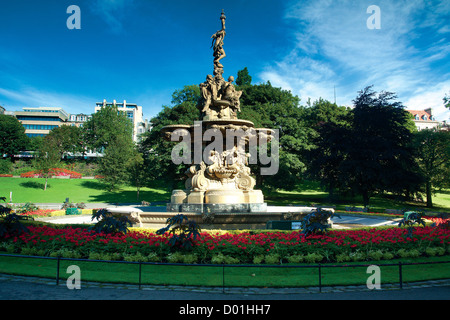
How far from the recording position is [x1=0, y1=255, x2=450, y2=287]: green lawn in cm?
707

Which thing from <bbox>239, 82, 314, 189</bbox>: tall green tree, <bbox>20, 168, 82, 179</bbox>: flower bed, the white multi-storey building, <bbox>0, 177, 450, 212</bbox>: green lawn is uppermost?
the white multi-storey building

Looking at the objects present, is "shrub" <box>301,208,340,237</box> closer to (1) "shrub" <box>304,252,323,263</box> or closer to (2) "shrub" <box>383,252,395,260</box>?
(1) "shrub" <box>304,252,323,263</box>

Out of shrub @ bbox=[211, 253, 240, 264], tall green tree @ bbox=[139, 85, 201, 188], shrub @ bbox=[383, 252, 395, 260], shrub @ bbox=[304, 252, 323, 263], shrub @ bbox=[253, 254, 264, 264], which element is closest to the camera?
shrub @ bbox=[211, 253, 240, 264]

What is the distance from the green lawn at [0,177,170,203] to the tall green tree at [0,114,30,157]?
30.8 metres

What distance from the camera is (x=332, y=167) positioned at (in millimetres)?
34531

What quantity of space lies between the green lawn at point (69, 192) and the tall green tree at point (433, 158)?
1390 inches

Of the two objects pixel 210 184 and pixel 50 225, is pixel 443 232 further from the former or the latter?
pixel 50 225

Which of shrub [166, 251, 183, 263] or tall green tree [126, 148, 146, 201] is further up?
tall green tree [126, 148, 146, 201]

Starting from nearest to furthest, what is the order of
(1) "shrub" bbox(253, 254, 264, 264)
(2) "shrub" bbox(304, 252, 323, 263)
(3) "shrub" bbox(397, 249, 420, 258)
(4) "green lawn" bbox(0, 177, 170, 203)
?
(1) "shrub" bbox(253, 254, 264, 264) → (2) "shrub" bbox(304, 252, 323, 263) → (3) "shrub" bbox(397, 249, 420, 258) → (4) "green lawn" bbox(0, 177, 170, 203)

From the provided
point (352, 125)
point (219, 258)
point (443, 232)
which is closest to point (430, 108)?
point (352, 125)

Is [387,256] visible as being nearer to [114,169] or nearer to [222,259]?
[222,259]

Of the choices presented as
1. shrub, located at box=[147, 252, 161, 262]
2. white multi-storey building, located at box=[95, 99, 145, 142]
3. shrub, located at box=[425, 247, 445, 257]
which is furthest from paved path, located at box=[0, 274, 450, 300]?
white multi-storey building, located at box=[95, 99, 145, 142]

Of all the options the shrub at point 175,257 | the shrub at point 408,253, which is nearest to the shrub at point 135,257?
the shrub at point 175,257

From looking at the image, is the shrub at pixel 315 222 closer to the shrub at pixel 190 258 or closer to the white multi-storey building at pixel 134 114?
the shrub at pixel 190 258
